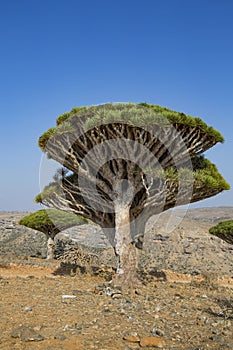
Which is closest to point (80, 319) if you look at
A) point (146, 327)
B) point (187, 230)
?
point (146, 327)

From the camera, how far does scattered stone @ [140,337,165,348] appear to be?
4.33 m

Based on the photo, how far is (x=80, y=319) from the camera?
5.40m

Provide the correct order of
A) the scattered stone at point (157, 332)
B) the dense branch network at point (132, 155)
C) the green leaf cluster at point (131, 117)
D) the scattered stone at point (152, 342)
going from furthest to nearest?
the dense branch network at point (132, 155)
the green leaf cluster at point (131, 117)
the scattered stone at point (157, 332)
the scattered stone at point (152, 342)

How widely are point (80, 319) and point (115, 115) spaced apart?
495 centimetres

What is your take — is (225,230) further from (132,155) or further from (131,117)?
(131,117)

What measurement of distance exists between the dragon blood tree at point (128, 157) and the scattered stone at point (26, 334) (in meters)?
Answer: 4.50

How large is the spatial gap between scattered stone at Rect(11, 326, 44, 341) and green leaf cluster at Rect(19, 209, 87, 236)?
15.2 m

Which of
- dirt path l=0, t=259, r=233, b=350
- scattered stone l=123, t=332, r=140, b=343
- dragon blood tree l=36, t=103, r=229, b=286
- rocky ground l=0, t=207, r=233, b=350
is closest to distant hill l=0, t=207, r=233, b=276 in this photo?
dragon blood tree l=36, t=103, r=229, b=286

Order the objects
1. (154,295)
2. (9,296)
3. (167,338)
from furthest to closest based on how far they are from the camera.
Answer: (154,295), (9,296), (167,338)

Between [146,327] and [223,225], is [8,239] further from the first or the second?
[146,327]

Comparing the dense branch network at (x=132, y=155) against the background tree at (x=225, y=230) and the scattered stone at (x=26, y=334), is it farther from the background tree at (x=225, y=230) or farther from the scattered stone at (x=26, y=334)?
the background tree at (x=225, y=230)

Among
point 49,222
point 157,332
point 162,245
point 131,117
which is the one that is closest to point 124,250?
point 131,117

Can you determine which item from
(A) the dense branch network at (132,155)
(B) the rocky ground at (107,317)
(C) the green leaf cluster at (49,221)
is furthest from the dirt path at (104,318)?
(C) the green leaf cluster at (49,221)

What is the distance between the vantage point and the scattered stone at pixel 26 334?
4361mm
